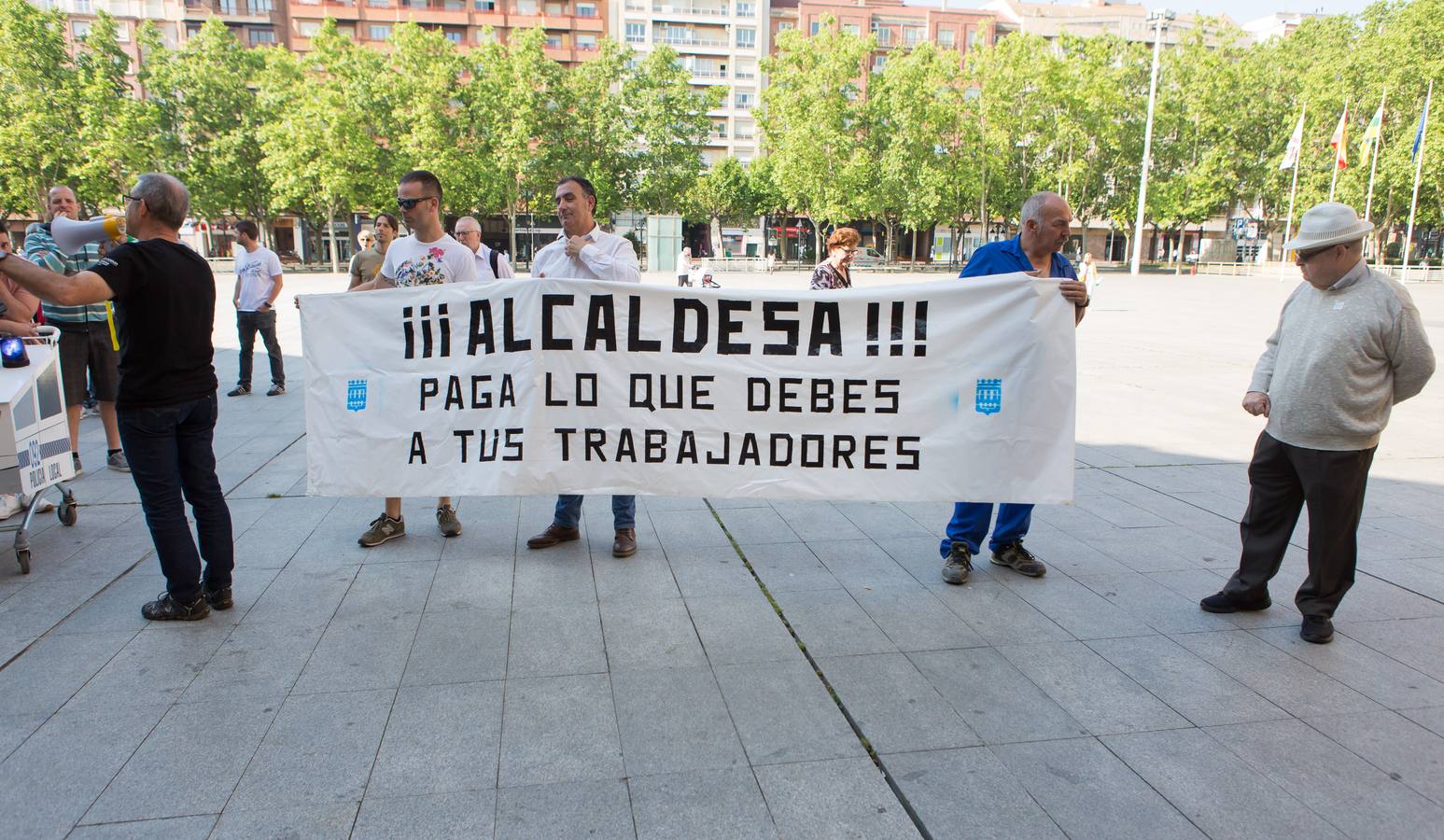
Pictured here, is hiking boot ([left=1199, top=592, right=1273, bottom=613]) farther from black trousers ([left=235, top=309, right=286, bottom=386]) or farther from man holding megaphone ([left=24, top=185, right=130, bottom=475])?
black trousers ([left=235, top=309, right=286, bottom=386])

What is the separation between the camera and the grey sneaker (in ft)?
17.1

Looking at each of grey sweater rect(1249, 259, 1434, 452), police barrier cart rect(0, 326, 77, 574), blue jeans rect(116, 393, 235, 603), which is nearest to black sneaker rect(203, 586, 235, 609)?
blue jeans rect(116, 393, 235, 603)

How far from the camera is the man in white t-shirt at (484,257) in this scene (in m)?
5.65

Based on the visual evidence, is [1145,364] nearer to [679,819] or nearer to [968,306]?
[968,306]

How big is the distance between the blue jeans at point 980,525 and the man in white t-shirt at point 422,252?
9.70 feet

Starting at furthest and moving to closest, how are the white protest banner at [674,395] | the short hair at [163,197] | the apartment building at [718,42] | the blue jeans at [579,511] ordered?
the apartment building at [718,42], the blue jeans at [579,511], the white protest banner at [674,395], the short hair at [163,197]

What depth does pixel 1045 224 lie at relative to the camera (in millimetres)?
4230

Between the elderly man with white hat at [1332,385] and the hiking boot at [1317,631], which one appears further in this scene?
the hiking boot at [1317,631]

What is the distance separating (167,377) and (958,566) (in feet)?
12.5

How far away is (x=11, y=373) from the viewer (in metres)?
4.72

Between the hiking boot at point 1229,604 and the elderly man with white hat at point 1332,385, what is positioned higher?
the elderly man with white hat at point 1332,385

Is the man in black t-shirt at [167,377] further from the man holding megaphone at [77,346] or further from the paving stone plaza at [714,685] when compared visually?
the man holding megaphone at [77,346]

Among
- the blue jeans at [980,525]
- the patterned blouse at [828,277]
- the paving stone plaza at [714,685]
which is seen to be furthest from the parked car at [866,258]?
the paving stone plaza at [714,685]

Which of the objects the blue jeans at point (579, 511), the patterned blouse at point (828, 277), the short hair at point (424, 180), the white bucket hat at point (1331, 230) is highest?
the short hair at point (424, 180)
